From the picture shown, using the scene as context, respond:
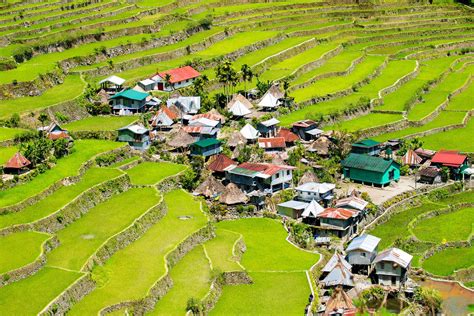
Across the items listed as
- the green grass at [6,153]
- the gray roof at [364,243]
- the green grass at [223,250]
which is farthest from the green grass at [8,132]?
the gray roof at [364,243]

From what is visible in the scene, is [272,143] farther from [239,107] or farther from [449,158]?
[449,158]

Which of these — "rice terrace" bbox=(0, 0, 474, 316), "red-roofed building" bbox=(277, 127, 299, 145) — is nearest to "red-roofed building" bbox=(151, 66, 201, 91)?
"rice terrace" bbox=(0, 0, 474, 316)

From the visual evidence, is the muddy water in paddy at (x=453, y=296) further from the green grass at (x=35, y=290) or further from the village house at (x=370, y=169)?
the green grass at (x=35, y=290)

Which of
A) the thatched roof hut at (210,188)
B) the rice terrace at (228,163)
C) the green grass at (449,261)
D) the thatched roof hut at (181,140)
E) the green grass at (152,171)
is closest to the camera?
the rice terrace at (228,163)

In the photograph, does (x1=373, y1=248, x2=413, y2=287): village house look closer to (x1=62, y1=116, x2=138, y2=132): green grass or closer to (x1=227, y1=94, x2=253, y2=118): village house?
(x1=62, y1=116, x2=138, y2=132): green grass

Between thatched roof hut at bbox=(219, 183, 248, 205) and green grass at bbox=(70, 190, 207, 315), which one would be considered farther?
thatched roof hut at bbox=(219, 183, 248, 205)

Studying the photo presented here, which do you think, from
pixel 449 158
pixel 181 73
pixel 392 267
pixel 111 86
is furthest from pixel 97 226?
pixel 181 73
